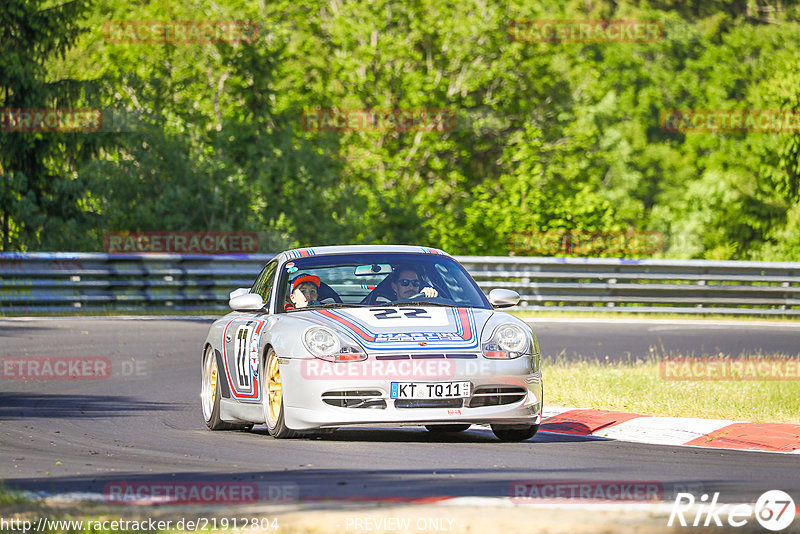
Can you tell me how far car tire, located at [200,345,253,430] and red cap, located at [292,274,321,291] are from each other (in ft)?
3.47

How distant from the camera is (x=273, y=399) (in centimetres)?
944

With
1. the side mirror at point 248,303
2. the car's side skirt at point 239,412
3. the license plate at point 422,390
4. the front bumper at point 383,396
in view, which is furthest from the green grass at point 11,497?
the side mirror at point 248,303

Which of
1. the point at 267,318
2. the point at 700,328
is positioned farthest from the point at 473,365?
the point at 700,328

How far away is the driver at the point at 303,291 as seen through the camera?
994 centimetres

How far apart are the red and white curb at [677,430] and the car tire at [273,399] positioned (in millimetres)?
2240

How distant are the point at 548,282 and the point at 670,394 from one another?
13.8 metres

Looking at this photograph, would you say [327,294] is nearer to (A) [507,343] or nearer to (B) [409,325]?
(B) [409,325]

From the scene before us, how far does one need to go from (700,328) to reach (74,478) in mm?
16989

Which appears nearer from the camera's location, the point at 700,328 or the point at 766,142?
the point at 700,328

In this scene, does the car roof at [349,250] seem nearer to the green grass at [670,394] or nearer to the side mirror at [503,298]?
the side mirror at [503,298]

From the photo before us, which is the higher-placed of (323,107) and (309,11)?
(309,11)

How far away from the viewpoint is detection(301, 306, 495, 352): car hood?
891 cm

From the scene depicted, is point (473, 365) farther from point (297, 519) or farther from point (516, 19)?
point (516, 19)

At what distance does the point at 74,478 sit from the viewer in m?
7.27
